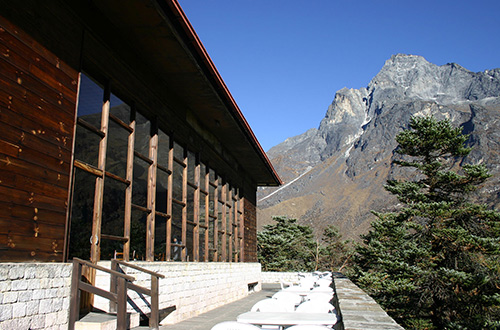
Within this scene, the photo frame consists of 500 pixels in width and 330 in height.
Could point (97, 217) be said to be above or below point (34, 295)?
above

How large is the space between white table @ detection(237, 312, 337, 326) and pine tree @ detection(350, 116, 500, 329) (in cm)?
1358

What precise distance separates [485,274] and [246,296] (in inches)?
354

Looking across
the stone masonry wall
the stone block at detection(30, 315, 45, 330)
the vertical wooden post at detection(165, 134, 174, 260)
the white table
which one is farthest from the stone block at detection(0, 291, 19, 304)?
the vertical wooden post at detection(165, 134, 174, 260)

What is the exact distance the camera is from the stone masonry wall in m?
3.97

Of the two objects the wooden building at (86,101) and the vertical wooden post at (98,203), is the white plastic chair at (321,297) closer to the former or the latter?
the wooden building at (86,101)

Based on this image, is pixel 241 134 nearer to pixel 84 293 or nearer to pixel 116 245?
pixel 116 245

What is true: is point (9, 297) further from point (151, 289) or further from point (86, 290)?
point (151, 289)

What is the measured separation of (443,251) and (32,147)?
17174 millimetres

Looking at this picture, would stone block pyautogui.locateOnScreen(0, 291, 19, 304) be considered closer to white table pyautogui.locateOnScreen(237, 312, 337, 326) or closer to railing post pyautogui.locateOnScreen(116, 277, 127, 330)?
railing post pyautogui.locateOnScreen(116, 277, 127, 330)

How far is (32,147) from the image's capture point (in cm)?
447

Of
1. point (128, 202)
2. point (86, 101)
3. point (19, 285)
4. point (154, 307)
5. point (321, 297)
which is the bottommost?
point (154, 307)

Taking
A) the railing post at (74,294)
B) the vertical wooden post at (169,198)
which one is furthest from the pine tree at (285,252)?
the railing post at (74,294)

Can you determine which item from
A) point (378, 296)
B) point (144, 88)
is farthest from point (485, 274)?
point (144, 88)

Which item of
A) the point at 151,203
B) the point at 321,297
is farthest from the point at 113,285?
the point at 321,297
